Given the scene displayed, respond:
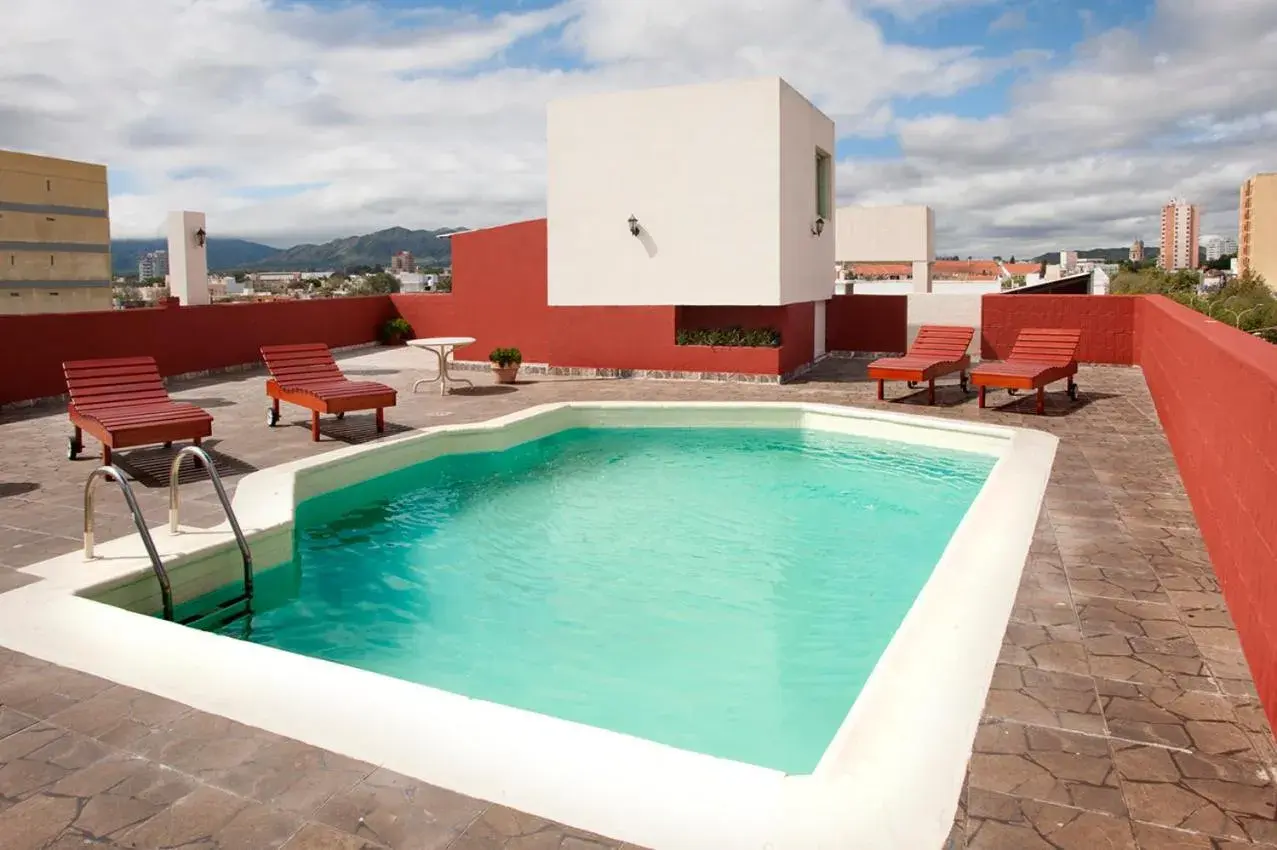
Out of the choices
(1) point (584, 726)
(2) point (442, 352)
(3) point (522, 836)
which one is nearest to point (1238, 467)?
(1) point (584, 726)

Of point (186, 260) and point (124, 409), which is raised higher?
point (186, 260)

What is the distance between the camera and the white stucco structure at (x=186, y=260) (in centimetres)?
1895

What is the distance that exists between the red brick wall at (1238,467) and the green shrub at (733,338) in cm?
841

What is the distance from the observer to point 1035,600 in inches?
205

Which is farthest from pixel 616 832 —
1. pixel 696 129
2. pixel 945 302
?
pixel 945 302

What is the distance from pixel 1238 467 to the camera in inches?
194

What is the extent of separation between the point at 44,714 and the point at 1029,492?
717 centimetres

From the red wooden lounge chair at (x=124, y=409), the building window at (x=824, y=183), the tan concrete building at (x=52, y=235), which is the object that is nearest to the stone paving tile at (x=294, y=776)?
the red wooden lounge chair at (x=124, y=409)

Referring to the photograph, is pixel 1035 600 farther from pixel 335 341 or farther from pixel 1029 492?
pixel 335 341

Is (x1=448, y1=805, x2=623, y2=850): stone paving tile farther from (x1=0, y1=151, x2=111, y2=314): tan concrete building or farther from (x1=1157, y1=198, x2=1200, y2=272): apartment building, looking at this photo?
(x1=1157, y1=198, x2=1200, y2=272): apartment building

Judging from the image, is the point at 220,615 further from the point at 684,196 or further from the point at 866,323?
the point at 866,323

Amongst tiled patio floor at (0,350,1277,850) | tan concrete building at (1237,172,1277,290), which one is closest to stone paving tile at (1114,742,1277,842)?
tiled patio floor at (0,350,1277,850)

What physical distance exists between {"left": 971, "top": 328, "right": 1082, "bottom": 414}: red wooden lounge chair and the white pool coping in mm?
5712

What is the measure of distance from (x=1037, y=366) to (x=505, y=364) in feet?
29.5
